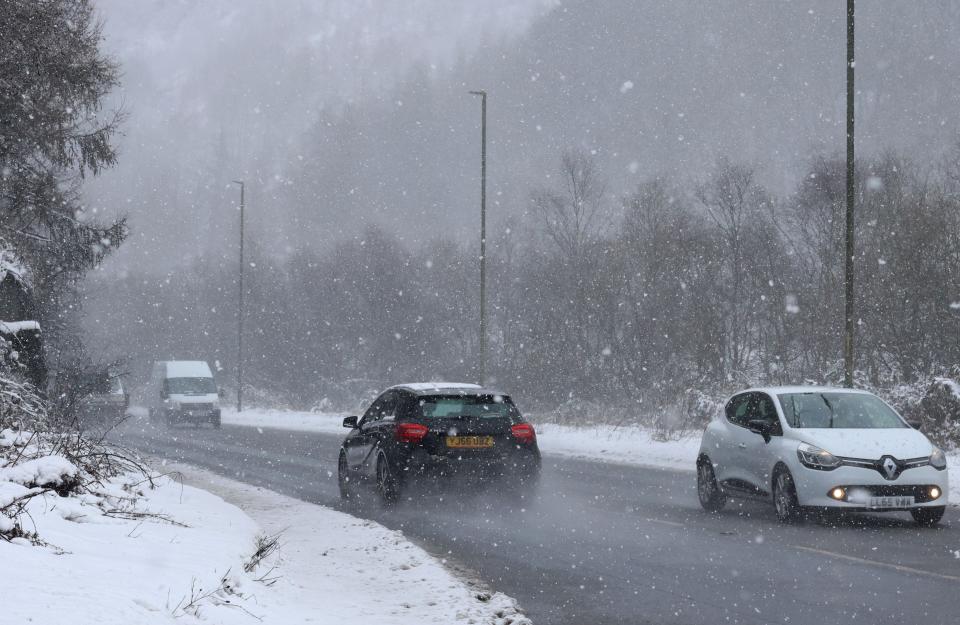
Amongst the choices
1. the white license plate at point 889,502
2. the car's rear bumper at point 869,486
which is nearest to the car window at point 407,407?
the car's rear bumper at point 869,486

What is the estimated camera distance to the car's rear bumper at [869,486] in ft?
42.0

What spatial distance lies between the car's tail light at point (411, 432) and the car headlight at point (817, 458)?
483cm

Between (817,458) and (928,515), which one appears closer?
(817,458)

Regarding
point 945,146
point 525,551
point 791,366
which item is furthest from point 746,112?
point 525,551

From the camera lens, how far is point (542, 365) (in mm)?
42344

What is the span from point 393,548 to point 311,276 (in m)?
→ 52.1

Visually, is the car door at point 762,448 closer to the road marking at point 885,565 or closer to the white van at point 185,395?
the road marking at point 885,565

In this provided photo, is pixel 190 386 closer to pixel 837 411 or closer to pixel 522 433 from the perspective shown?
pixel 522 433

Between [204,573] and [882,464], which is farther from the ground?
[882,464]

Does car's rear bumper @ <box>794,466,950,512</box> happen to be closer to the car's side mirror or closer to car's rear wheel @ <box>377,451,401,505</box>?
the car's side mirror

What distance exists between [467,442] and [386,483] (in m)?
1.31

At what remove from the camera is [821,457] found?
42.7ft

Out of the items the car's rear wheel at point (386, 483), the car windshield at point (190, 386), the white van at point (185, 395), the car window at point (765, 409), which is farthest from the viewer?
the car windshield at point (190, 386)

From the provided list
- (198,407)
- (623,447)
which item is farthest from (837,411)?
(198,407)
